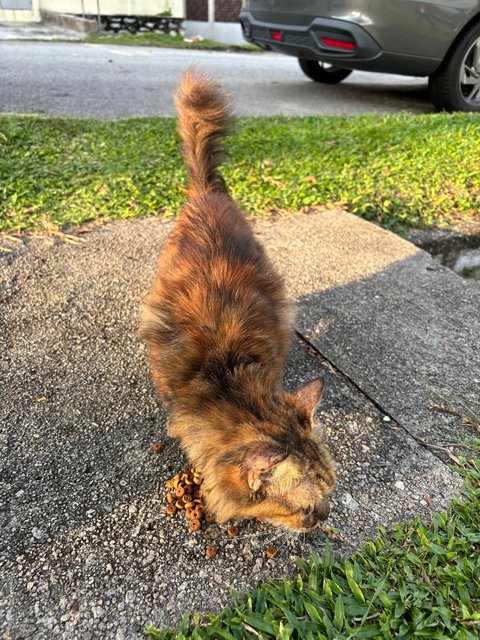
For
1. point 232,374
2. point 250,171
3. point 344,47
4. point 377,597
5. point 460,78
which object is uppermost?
point 344,47

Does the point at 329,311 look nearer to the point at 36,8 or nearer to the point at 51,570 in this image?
the point at 51,570

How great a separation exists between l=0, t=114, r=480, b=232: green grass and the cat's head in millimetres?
A: 2925

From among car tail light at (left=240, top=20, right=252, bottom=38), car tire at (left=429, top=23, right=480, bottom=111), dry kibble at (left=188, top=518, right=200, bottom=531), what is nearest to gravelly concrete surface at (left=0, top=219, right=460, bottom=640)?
dry kibble at (left=188, top=518, right=200, bottom=531)

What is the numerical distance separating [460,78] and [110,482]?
7505 millimetres

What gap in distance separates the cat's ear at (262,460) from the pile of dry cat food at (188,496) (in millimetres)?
454

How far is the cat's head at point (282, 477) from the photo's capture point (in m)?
1.90

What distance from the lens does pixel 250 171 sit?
209 inches

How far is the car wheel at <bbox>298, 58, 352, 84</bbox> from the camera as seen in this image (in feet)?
32.2

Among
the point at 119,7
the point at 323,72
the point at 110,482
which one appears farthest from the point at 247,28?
the point at 119,7

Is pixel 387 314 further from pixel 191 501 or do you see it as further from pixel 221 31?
pixel 221 31

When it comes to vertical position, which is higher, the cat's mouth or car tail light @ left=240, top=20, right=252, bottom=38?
car tail light @ left=240, top=20, right=252, bottom=38

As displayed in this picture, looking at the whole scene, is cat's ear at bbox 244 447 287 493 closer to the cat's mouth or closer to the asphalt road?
the cat's mouth

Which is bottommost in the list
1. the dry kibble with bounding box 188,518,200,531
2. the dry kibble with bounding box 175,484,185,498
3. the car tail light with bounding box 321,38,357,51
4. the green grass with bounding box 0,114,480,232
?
the dry kibble with bounding box 188,518,200,531

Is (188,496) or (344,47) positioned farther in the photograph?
(344,47)
